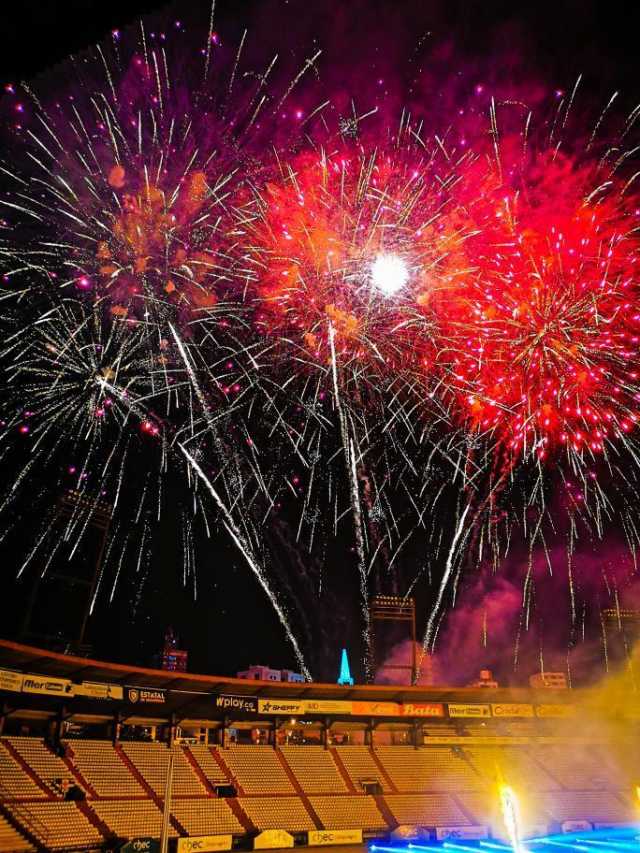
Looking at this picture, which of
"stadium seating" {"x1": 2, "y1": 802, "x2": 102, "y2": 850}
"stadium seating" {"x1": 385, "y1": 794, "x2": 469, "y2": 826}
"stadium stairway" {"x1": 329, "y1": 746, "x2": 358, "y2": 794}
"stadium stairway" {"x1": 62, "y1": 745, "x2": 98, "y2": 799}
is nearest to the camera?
"stadium seating" {"x1": 2, "y1": 802, "x2": 102, "y2": 850}

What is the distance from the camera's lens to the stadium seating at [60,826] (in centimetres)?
1988

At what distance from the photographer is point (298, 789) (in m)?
28.3

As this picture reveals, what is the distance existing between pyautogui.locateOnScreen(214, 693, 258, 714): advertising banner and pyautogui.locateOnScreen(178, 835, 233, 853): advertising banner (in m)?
5.18

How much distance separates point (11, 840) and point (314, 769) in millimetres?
14845

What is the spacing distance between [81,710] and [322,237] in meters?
21.5

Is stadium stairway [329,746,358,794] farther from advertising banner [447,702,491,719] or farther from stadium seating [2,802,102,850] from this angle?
stadium seating [2,802,102,850]

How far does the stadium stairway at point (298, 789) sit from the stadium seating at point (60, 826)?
9.46 meters

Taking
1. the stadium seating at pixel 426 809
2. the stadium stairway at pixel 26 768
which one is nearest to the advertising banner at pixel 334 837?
the stadium seating at pixel 426 809

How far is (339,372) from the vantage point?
69.9 ft

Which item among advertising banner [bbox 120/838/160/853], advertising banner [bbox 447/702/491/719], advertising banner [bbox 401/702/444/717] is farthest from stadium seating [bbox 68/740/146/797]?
advertising banner [bbox 447/702/491/719]

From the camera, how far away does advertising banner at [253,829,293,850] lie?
2420 centimetres

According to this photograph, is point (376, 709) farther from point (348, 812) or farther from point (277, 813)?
point (277, 813)

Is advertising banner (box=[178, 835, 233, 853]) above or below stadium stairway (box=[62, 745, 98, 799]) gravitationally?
below

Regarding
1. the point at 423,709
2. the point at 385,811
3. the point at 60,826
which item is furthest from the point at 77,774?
the point at 423,709
